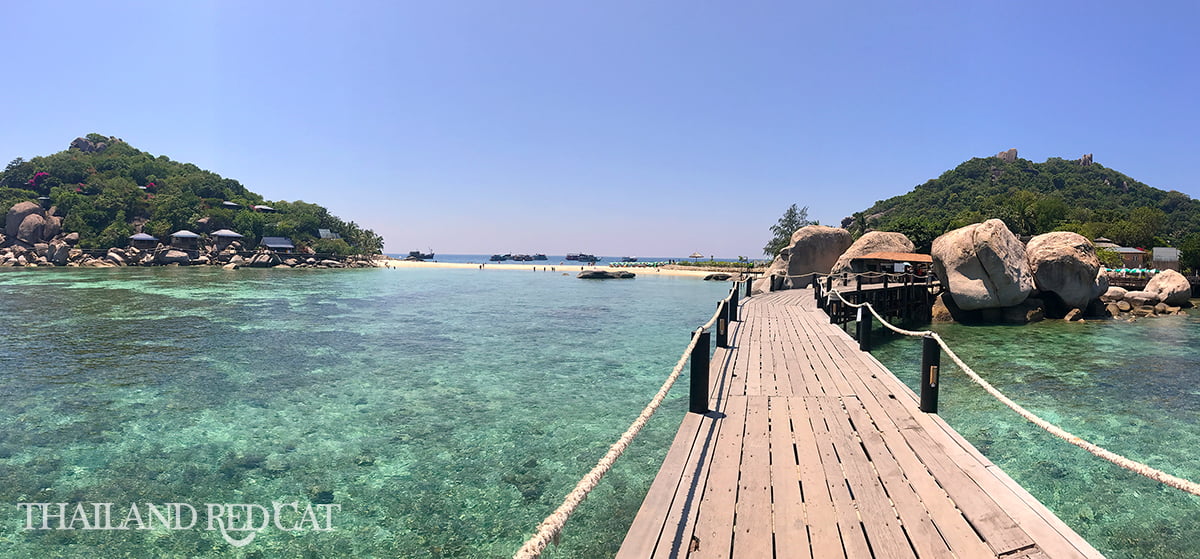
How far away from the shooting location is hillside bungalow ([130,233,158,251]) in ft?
233

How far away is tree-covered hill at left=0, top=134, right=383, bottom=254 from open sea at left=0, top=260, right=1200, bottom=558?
7129 cm

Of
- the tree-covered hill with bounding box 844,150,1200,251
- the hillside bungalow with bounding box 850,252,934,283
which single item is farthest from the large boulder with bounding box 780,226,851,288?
the tree-covered hill with bounding box 844,150,1200,251

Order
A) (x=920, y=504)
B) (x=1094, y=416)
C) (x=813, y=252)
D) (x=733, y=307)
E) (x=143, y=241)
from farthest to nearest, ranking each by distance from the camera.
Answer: (x=143, y=241) → (x=813, y=252) → (x=733, y=307) → (x=1094, y=416) → (x=920, y=504)

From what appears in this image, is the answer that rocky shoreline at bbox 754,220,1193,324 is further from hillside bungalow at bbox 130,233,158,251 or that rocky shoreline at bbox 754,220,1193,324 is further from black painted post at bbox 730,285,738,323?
hillside bungalow at bbox 130,233,158,251

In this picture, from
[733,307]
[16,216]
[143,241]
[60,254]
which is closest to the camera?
[733,307]

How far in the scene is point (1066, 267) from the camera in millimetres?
22250

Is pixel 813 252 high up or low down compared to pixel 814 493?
up

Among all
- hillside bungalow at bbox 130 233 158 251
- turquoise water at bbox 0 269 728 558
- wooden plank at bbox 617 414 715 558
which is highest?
hillside bungalow at bbox 130 233 158 251

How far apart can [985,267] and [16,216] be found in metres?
111

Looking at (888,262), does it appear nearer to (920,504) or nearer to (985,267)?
(985,267)

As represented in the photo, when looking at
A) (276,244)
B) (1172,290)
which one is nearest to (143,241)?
(276,244)

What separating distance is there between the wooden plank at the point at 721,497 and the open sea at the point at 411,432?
70.6 inches

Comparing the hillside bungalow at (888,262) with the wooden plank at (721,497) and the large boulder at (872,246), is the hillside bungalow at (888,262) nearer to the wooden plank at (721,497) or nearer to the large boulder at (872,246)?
the large boulder at (872,246)

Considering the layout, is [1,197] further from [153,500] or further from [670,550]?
[670,550]
